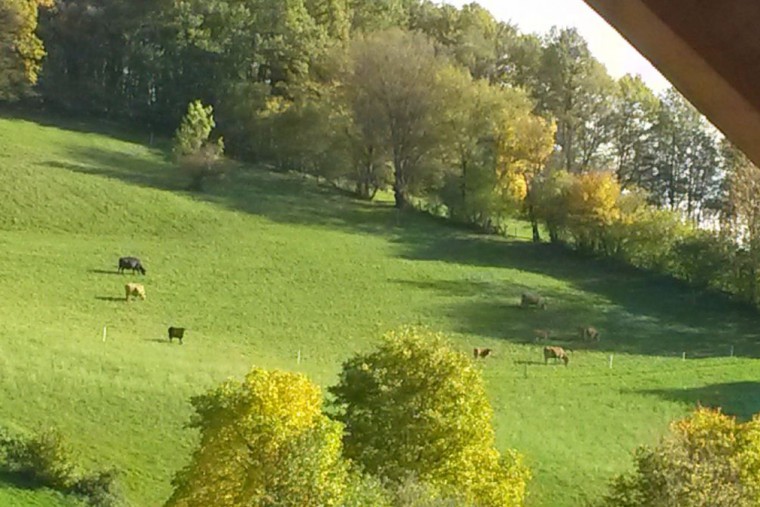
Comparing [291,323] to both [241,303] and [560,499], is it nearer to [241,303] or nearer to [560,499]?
[241,303]

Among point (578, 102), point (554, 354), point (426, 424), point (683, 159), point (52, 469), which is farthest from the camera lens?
point (578, 102)

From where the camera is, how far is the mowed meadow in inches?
733

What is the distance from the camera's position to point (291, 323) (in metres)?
26.4

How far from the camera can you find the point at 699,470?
534 inches

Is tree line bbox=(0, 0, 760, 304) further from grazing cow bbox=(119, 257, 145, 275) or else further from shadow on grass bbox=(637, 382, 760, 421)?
grazing cow bbox=(119, 257, 145, 275)

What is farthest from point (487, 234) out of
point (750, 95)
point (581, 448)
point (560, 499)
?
point (750, 95)

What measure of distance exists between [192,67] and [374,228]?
13.6 meters

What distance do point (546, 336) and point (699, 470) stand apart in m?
13.9

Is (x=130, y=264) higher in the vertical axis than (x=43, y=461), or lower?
higher

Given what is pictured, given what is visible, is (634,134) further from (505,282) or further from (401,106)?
(505,282)

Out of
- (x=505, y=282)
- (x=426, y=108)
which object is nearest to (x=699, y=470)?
(x=505, y=282)

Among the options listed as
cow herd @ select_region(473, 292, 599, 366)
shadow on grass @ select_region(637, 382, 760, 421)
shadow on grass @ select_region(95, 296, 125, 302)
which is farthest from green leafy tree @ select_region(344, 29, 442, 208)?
shadow on grass @ select_region(637, 382, 760, 421)

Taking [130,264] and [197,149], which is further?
[197,149]

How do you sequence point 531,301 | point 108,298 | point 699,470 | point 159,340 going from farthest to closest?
1. point 531,301
2. point 108,298
3. point 159,340
4. point 699,470
